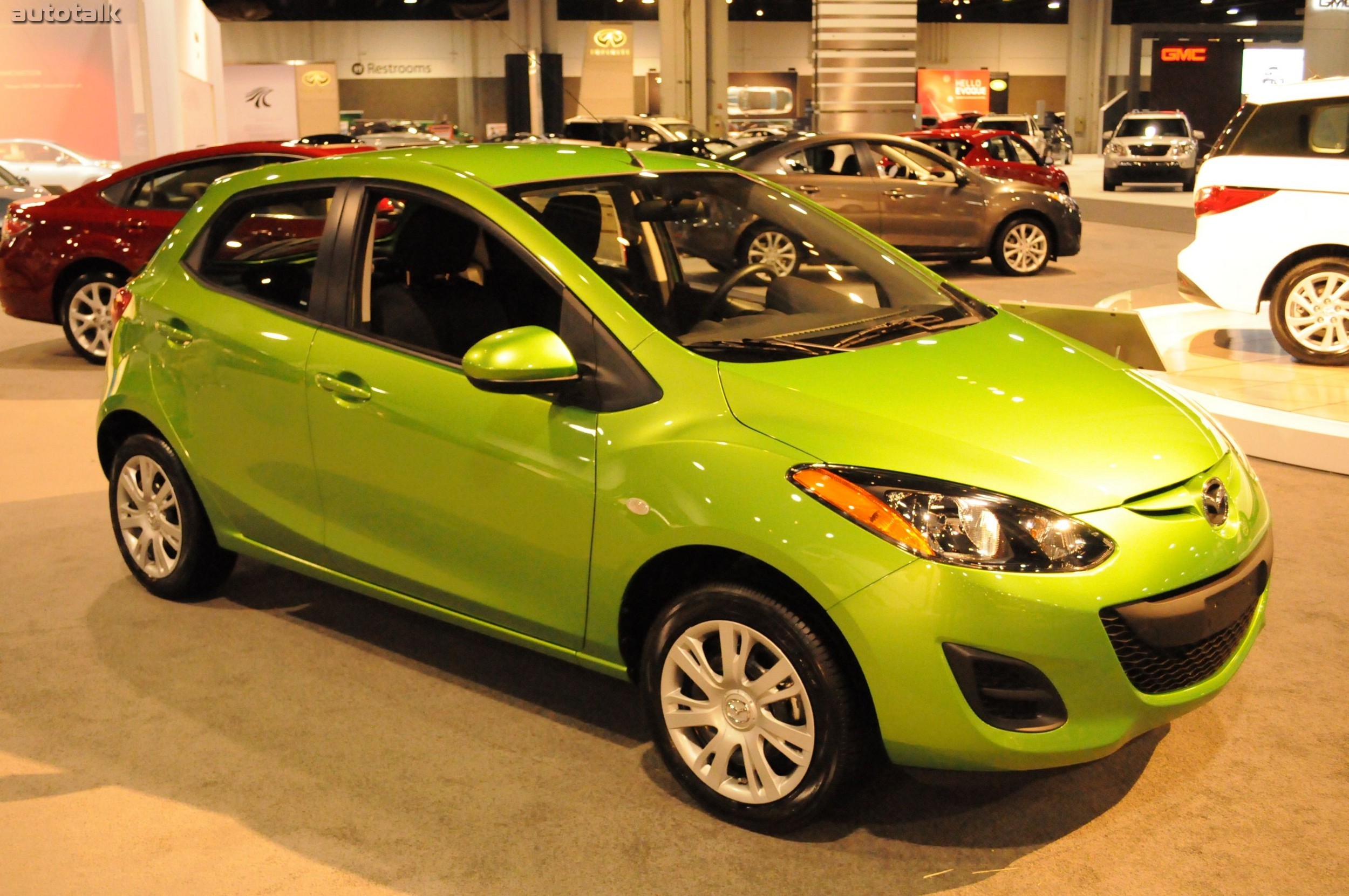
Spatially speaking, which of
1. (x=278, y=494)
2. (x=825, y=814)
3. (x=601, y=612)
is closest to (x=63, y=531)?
(x=278, y=494)

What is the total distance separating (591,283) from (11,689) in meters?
2.26

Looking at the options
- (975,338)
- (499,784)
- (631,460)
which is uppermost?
(975,338)

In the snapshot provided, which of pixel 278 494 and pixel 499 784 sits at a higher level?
pixel 278 494

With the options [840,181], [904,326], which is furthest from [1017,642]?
[840,181]

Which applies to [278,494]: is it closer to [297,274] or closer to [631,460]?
[297,274]

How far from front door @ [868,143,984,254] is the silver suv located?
15191 mm

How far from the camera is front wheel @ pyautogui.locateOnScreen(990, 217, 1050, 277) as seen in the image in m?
13.4

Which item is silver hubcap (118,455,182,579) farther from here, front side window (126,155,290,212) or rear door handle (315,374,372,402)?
front side window (126,155,290,212)

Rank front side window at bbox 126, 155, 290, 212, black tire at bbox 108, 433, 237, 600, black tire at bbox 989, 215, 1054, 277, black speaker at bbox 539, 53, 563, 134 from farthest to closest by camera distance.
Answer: black speaker at bbox 539, 53, 563, 134 → black tire at bbox 989, 215, 1054, 277 → front side window at bbox 126, 155, 290, 212 → black tire at bbox 108, 433, 237, 600

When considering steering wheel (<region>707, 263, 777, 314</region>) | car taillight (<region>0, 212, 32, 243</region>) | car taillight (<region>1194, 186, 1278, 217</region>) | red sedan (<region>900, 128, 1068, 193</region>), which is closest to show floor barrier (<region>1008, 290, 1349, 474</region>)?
car taillight (<region>1194, 186, 1278, 217</region>)

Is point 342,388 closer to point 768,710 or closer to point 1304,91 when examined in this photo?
point 768,710

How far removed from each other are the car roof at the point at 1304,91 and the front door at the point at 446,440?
604 centimetres

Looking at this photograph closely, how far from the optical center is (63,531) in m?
5.56

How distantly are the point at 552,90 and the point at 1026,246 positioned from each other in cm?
3313
